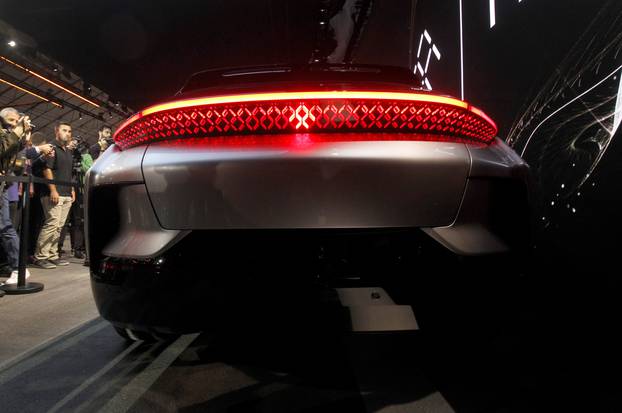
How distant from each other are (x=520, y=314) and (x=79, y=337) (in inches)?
92.3

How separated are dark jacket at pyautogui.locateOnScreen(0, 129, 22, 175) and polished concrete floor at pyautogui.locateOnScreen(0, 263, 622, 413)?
1.91 metres

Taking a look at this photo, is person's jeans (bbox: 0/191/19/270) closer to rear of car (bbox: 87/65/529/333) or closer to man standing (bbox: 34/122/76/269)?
man standing (bbox: 34/122/76/269)

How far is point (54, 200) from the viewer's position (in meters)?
5.30

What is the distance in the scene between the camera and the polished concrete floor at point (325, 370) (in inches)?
62.1

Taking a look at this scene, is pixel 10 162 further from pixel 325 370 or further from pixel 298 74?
pixel 325 370

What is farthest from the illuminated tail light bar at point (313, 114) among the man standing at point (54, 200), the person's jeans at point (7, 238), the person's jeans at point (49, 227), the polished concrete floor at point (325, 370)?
the person's jeans at point (49, 227)

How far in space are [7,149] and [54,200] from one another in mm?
1505

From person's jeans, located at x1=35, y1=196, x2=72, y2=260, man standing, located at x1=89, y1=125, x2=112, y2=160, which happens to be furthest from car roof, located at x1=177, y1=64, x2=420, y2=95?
man standing, located at x1=89, y1=125, x2=112, y2=160

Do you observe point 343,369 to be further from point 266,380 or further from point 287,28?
point 287,28

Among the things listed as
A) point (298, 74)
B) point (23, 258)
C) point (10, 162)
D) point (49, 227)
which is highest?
point (298, 74)

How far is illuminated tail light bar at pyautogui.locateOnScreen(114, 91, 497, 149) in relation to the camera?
4.26 ft

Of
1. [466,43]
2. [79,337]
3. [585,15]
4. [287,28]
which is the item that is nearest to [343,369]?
[79,337]

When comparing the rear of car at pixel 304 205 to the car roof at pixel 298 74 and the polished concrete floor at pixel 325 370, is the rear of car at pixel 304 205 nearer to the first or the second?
the polished concrete floor at pixel 325 370

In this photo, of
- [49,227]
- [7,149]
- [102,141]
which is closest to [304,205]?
[7,149]
